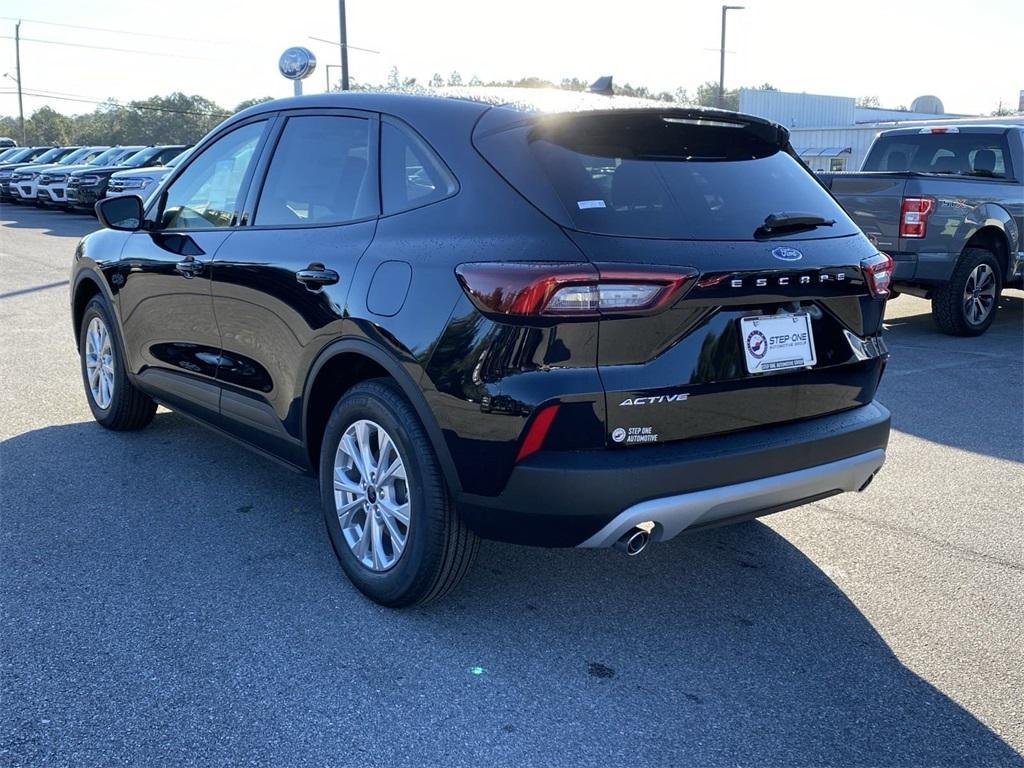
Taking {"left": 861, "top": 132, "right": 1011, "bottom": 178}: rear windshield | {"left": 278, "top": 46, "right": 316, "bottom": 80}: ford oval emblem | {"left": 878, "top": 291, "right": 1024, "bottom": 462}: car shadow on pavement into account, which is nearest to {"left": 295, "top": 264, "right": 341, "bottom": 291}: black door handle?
{"left": 878, "top": 291, "right": 1024, "bottom": 462}: car shadow on pavement

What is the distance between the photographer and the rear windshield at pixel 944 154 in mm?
9789

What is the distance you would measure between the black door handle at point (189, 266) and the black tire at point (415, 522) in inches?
52.5

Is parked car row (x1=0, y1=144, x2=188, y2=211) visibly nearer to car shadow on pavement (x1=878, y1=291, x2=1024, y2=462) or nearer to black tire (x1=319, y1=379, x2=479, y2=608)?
car shadow on pavement (x1=878, y1=291, x2=1024, y2=462)

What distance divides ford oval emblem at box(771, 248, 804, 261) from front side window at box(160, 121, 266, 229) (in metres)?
2.38

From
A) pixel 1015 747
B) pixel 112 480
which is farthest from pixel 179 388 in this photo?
pixel 1015 747

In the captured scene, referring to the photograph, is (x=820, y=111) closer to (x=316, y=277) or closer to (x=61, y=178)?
(x=61, y=178)

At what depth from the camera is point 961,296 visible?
29.9 ft

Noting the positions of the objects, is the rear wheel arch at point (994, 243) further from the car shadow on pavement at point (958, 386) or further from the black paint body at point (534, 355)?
the black paint body at point (534, 355)

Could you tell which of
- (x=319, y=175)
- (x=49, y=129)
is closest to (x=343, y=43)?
(x=319, y=175)

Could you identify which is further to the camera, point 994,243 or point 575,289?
point 994,243

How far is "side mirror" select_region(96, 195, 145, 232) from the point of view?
205 inches

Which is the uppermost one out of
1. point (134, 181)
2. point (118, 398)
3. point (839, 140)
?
point (839, 140)

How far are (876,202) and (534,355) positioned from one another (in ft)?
22.4

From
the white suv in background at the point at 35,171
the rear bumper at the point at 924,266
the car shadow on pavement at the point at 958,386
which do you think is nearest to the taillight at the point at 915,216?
the rear bumper at the point at 924,266
